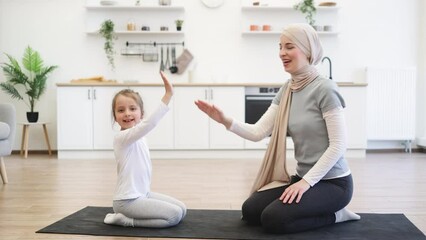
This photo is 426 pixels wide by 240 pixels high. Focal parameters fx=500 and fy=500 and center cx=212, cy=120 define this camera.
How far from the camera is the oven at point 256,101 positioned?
5.90 m

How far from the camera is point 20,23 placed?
638cm

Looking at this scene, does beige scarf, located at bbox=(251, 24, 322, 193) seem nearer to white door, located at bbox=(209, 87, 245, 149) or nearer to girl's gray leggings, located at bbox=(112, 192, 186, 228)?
girl's gray leggings, located at bbox=(112, 192, 186, 228)

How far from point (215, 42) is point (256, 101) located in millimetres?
1020

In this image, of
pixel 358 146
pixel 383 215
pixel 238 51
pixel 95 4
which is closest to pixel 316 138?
pixel 383 215

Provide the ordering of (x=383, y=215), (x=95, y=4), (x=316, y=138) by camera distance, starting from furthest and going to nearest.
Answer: (x=95, y=4), (x=383, y=215), (x=316, y=138)

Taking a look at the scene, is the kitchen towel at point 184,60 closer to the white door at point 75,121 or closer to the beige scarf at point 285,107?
the white door at point 75,121

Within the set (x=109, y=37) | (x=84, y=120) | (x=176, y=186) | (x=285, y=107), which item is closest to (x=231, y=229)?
(x=285, y=107)

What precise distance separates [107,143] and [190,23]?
1854 mm

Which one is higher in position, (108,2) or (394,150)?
(108,2)

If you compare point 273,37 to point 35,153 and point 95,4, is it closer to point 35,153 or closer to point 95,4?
point 95,4

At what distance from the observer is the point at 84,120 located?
19.1 feet

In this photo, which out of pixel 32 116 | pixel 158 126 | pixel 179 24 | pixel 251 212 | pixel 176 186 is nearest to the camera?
pixel 251 212

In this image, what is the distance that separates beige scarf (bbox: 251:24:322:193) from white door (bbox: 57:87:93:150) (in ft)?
12.2

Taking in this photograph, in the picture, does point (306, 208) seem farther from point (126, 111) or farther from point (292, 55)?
point (126, 111)
